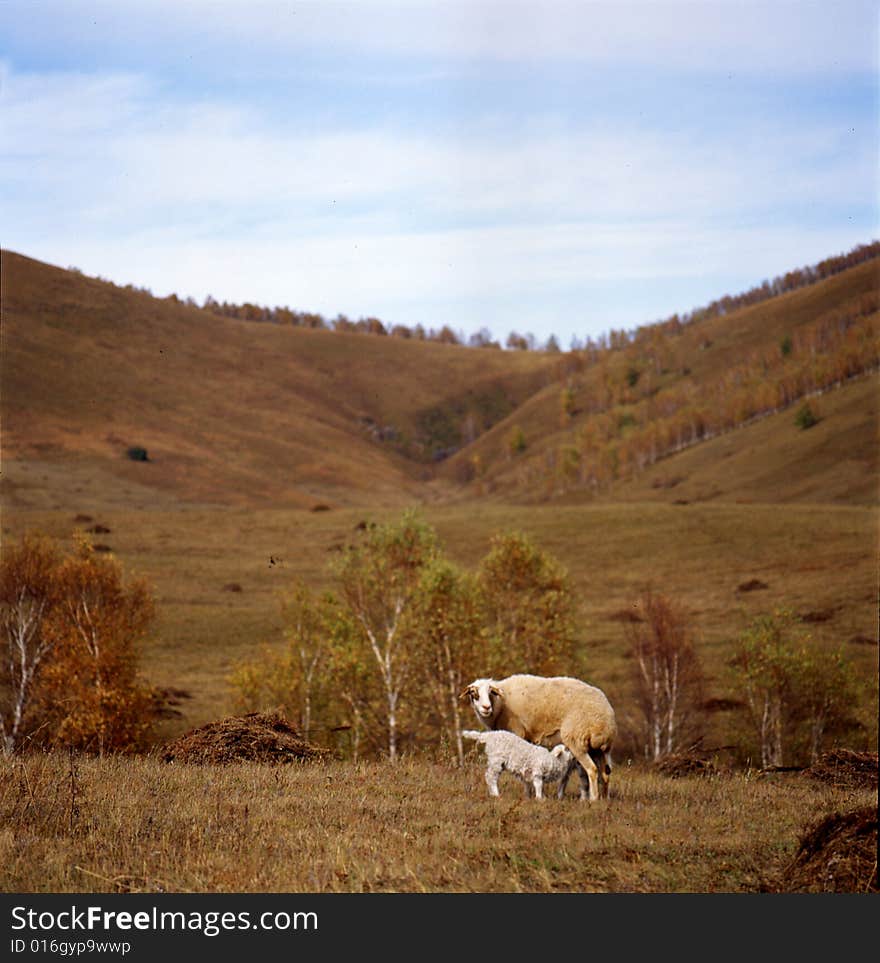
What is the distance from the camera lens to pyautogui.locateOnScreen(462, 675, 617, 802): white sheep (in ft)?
54.1

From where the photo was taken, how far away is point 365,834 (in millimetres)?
12172

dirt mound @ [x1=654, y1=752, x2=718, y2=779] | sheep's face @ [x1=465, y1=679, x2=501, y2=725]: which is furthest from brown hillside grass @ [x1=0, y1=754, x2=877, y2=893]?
dirt mound @ [x1=654, y1=752, x2=718, y2=779]

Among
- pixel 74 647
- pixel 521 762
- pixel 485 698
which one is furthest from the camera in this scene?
pixel 74 647

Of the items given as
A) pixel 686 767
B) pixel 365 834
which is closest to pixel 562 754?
pixel 365 834

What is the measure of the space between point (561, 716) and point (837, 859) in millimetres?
7229

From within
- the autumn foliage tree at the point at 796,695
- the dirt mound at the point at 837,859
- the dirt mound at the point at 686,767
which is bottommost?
the autumn foliage tree at the point at 796,695

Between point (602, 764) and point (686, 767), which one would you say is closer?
point (602, 764)

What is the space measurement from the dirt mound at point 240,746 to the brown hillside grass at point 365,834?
5.02ft

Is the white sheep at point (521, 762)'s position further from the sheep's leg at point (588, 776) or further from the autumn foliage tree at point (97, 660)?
the autumn foliage tree at point (97, 660)

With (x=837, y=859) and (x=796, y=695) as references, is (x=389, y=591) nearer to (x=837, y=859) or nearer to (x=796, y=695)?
(x=796, y=695)

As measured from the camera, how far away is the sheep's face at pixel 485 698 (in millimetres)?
17750

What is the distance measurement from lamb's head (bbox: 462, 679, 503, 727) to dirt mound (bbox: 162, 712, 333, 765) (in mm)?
3136

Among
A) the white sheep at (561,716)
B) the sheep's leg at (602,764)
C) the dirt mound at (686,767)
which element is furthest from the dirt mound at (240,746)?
the dirt mound at (686,767)

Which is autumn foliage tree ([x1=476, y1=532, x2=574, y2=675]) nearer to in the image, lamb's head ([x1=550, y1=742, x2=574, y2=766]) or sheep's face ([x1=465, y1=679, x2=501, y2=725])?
sheep's face ([x1=465, y1=679, x2=501, y2=725])
